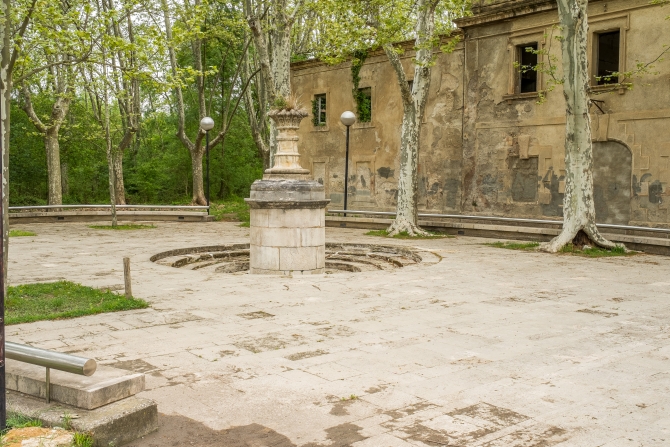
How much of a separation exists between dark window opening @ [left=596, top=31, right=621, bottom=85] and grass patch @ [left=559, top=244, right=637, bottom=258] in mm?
6558

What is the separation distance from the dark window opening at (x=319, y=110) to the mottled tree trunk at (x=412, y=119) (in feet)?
35.5

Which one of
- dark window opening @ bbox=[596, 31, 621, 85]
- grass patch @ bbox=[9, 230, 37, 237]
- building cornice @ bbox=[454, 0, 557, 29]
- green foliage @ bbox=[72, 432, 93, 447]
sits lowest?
green foliage @ bbox=[72, 432, 93, 447]

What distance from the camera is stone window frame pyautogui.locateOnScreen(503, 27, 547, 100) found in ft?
67.8

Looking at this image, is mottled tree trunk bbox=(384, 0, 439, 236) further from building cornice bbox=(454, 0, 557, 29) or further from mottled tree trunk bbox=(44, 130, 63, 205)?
mottled tree trunk bbox=(44, 130, 63, 205)

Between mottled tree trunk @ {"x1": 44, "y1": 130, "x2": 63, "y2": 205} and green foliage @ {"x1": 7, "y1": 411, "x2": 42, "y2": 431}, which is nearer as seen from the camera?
green foliage @ {"x1": 7, "y1": 411, "x2": 42, "y2": 431}

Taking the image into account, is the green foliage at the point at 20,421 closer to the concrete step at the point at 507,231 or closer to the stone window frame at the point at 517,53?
the concrete step at the point at 507,231

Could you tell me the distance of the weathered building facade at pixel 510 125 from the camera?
18.3 meters

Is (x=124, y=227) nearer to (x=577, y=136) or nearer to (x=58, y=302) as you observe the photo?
(x=58, y=302)

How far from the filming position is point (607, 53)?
20047 mm

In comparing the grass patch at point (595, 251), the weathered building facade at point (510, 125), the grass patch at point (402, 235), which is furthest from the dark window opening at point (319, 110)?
the grass patch at point (595, 251)

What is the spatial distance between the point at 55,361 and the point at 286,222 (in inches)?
303

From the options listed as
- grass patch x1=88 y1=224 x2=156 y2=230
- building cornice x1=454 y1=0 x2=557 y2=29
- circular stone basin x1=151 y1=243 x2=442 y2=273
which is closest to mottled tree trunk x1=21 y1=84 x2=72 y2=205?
grass patch x1=88 y1=224 x2=156 y2=230

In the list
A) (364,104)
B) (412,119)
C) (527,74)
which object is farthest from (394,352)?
(364,104)

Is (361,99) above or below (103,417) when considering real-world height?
above
